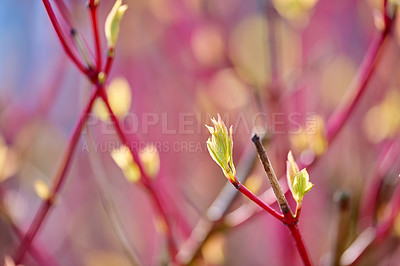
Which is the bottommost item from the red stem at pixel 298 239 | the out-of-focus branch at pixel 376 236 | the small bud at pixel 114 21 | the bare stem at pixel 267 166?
the out-of-focus branch at pixel 376 236

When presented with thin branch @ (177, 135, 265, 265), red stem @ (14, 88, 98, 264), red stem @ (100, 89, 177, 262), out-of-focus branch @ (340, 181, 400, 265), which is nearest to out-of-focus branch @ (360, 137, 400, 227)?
out-of-focus branch @ (340, 181, 400, 265)

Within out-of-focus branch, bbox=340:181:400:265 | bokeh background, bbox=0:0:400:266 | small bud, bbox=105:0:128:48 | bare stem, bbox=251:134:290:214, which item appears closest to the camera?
bare stem, bbox=251:134:290:214

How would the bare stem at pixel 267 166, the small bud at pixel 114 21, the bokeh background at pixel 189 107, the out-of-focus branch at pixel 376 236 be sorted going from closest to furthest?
the bare stem at pixel 267 166 → the small bud at pixel 114 21 → the out-of-focus branch at pixel 376 236 → the bokeh background at pixel 189 107

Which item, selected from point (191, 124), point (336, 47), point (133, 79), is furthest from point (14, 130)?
point (336, 47)

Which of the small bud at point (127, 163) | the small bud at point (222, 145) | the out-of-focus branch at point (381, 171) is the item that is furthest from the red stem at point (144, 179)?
the out-of-focus branch at point (381, 171)

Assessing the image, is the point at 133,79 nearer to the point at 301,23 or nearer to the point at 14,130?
the point at 14,130

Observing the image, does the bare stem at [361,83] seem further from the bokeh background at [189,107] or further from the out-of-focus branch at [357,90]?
the bokeh background at [189,107]

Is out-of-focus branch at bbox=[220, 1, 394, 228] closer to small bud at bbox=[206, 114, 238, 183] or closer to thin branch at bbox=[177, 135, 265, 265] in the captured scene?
thin branch at bbox=[177, 135, 265, 265]

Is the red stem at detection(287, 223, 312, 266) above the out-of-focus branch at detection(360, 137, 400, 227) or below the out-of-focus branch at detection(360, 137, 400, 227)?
above
